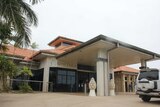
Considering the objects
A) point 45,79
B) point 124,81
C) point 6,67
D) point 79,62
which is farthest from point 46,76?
point 124,81

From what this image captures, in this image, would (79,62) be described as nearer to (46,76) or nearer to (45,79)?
(46,76)

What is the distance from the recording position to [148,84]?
10102 mm

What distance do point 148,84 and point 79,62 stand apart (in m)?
12.6

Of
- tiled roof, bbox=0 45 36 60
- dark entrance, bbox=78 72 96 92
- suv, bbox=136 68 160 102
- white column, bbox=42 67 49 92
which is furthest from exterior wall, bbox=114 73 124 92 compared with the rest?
suv, bbox=136 68 160 102

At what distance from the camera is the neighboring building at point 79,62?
14555 millimetres

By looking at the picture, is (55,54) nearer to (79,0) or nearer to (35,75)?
(35,75)

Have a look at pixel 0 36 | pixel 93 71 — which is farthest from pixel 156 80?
pixel 93 71

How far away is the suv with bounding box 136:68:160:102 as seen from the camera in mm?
9922

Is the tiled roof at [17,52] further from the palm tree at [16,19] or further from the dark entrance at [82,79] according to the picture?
the palm tree at [16,19]

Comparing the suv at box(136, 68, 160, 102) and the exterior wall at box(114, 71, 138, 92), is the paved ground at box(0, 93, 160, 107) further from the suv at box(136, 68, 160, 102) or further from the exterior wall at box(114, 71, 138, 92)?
the exterior wall at box(114, 71, 138, 92)

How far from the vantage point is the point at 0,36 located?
10.7 meters

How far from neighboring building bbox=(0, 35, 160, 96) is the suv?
391 cm

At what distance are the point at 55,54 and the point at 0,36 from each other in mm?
9684

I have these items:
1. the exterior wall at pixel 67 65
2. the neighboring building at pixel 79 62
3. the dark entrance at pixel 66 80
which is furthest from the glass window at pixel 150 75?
the exterior wall at pixel 67 65
